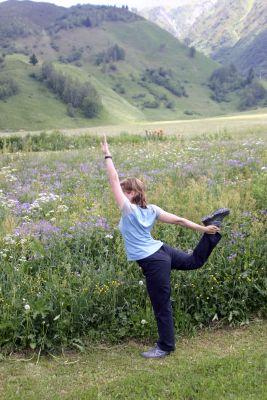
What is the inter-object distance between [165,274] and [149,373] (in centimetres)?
111

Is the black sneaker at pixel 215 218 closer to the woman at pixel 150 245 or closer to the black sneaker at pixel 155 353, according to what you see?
the woman at pixel 150 245

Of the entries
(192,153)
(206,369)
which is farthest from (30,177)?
(206,369)

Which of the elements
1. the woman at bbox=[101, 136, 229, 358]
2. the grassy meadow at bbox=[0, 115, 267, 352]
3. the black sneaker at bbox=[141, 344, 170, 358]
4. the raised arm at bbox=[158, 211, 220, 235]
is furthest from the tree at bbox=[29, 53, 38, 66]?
the black sneaker at bbox=[141, 344, 170, 358]

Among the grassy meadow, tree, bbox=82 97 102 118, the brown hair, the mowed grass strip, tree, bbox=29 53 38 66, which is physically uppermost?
tree, bbox=29 53 38 66

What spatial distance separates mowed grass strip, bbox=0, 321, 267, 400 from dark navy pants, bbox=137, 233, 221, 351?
0.30 metres

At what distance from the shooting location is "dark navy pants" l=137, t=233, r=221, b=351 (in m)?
5.49

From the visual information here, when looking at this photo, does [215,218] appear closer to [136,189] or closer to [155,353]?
[136,189]

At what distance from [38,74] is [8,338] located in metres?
175

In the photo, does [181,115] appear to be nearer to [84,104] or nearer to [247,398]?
[84,104]

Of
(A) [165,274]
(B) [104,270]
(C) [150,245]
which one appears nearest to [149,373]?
(A) [165,274]

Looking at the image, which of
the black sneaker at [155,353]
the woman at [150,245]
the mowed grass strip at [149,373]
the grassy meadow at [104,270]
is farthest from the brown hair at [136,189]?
the mowed grass strip at [149,373]

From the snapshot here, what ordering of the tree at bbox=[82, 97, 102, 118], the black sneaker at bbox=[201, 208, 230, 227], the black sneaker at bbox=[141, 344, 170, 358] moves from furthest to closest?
the tree at bbox=[82, 97, 102, 118] < the black sneaker at bbox=[201, 208, 230, 227] < the black sneaker at bbox=[141, 344, 170, 358]

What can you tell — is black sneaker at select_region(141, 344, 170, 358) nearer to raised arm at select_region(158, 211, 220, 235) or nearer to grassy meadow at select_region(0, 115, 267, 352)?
grassy meadow at select_region(0, 115, 267, 352)

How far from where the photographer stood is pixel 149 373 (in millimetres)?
5129
